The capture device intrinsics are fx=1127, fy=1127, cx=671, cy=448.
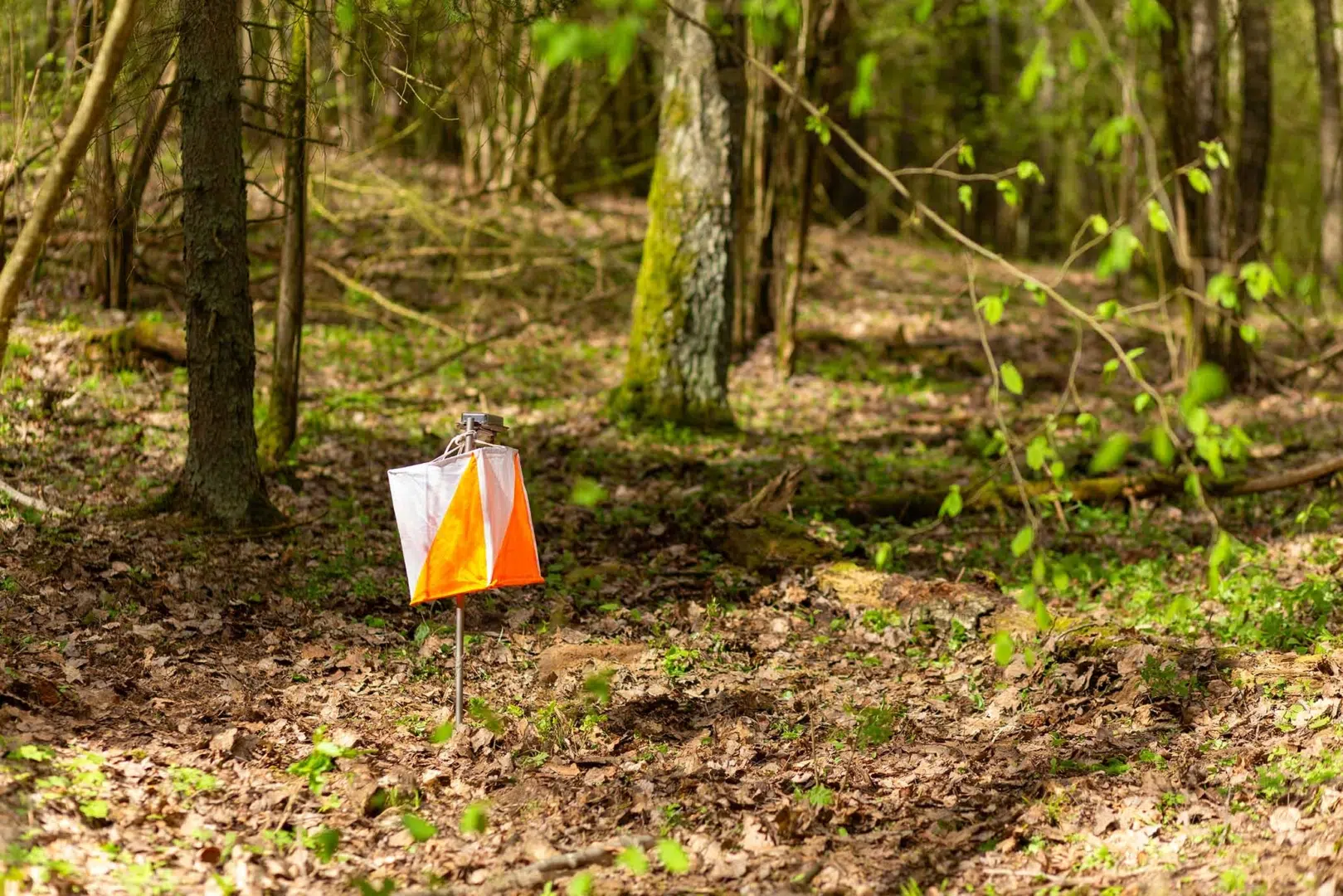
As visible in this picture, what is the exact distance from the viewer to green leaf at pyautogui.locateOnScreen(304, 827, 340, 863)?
13.7 ft

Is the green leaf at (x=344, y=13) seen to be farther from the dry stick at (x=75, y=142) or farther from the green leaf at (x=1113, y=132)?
the green leaf at (x=1113, y=132)

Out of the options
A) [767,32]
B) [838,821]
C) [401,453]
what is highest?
[767,32]

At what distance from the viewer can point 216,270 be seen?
6844 mm

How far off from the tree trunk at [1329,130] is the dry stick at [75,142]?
1537 centimetres

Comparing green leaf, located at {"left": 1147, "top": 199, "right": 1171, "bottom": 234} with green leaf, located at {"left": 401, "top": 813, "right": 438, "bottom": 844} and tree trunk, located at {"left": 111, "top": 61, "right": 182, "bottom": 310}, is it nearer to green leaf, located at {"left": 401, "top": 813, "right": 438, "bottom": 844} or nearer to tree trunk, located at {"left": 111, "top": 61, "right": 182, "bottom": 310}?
green leaf, located at {"left": 401, "top": 813, "right": 438, "bottom": 844}

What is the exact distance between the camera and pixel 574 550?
7.92 meters

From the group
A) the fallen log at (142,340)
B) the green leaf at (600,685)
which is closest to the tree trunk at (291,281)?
the fallen log at (142,340)

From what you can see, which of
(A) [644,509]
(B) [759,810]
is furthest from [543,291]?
(B) [759,810]

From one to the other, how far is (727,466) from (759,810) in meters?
5.41

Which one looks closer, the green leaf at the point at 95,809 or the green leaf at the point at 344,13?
the green leaf at the point at 95,809

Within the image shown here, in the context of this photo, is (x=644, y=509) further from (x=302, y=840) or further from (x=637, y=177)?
(x=637, y=177)

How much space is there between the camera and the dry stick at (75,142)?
492cm

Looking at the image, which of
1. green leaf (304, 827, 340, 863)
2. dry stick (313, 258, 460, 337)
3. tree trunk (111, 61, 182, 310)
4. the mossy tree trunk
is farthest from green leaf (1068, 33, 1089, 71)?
dry stick (313, 258, 460, 337)

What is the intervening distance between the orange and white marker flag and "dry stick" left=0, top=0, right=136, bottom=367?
2002 millimetres
